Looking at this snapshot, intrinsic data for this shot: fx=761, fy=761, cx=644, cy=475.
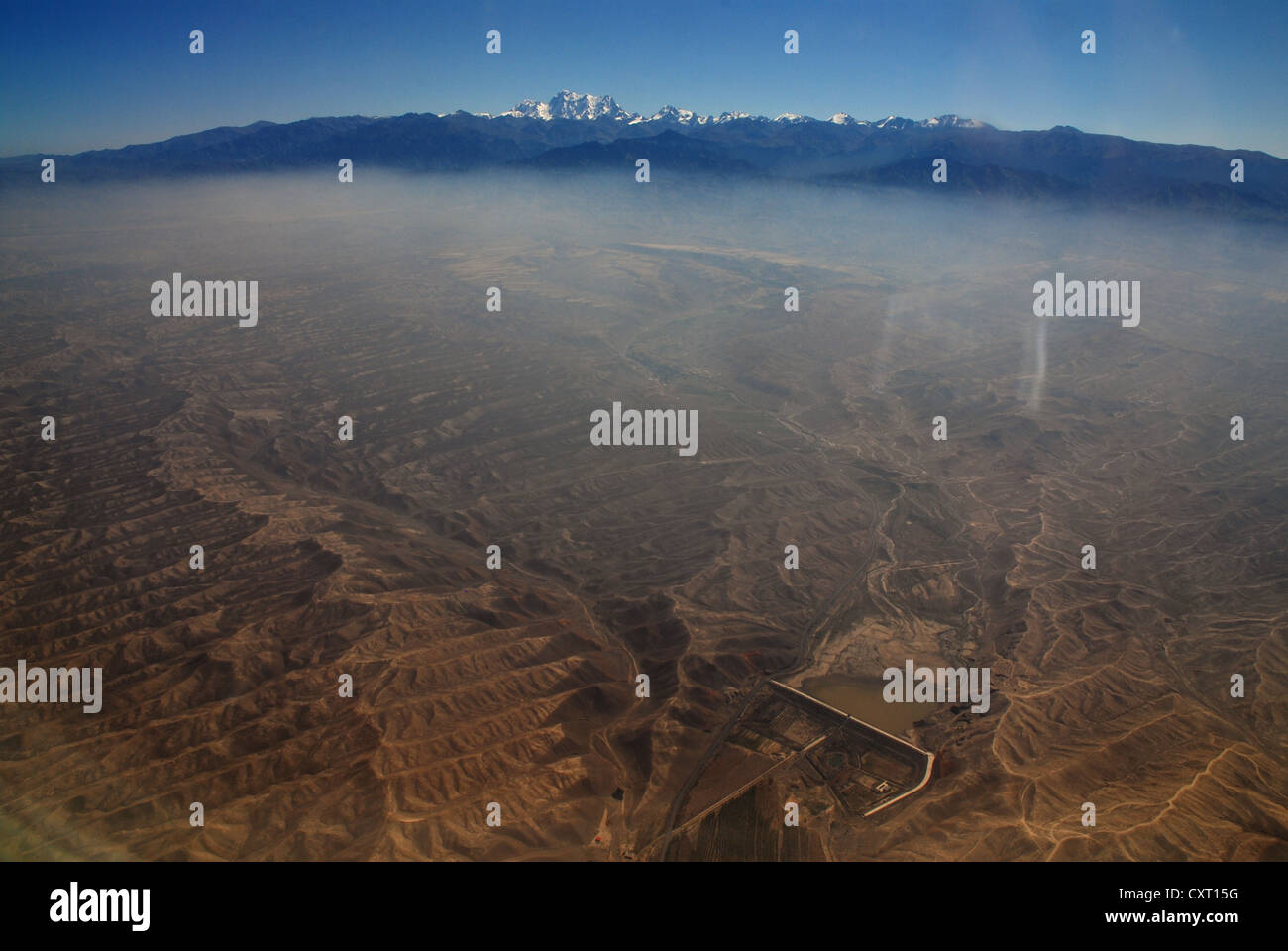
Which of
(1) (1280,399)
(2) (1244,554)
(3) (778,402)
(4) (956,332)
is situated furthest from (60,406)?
(1) (1280,399)

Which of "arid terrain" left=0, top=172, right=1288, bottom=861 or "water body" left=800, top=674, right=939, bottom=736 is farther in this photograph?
"water body" left=800, top=674, right=939, bottom=736

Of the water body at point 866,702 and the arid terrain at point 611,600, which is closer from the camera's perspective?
the arid terrain at point 611,600

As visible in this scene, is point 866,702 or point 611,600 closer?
point 866,702

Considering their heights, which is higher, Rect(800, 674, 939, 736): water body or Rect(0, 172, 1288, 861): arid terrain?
Rect(0, 172, 1288, 861): arid terrain

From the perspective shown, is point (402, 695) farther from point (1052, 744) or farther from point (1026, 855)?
point (1052, 744)

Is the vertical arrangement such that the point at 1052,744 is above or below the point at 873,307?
below
